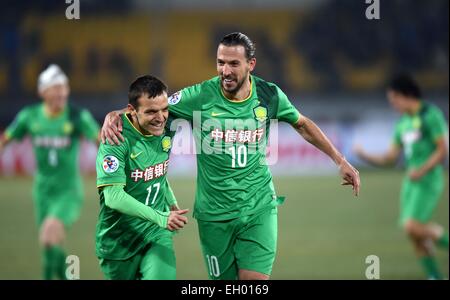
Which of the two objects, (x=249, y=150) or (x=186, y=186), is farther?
(x=186, y=186)

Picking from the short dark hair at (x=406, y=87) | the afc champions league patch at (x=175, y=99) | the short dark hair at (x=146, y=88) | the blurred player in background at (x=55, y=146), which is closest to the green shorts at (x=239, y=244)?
the afc champions league patch at (x=175, y=99)

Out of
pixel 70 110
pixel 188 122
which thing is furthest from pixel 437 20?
pixel 188 122

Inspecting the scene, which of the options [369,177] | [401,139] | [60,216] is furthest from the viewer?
[369,177]

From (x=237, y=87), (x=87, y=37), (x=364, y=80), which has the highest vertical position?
(x=87, y=37)

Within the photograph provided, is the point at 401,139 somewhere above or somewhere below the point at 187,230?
above

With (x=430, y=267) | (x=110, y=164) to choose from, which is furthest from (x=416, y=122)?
(x=110, y=164)

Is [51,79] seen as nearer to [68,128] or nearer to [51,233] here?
[68,128]

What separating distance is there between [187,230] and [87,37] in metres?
13.7

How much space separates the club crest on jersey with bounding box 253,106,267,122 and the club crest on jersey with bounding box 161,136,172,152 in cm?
72

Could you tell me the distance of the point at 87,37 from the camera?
84.9ft

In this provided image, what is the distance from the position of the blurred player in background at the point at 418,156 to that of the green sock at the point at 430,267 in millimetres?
310

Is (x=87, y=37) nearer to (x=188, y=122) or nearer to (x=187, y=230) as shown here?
(x=187, y=230)

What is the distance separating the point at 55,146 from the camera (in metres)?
10.2

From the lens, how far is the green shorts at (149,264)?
19.0 feet
